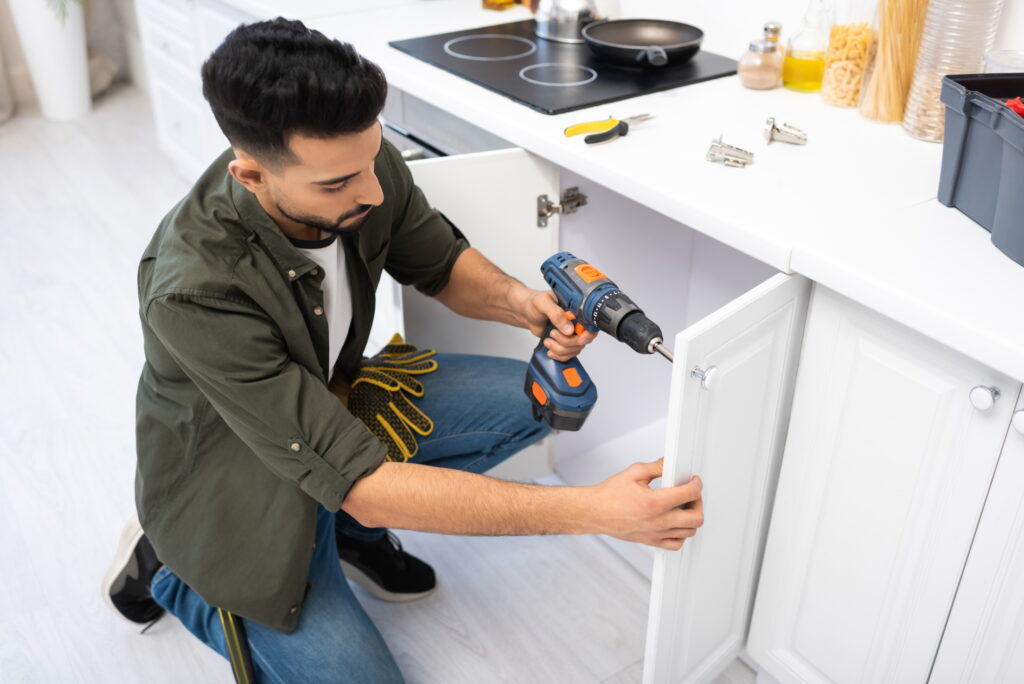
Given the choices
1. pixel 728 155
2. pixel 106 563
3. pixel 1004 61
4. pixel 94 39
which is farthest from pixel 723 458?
pixel 94 39

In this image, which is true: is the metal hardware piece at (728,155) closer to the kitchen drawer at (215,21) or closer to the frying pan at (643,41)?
the frying pan at (643,41)

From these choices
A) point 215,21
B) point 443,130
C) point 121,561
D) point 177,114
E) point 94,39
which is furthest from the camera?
point 94,39

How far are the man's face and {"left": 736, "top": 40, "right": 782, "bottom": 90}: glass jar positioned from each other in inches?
31.5

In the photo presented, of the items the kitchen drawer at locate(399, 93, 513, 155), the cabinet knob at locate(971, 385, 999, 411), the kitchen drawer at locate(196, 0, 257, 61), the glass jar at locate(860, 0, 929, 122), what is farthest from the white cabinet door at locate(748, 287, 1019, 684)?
the kitchen drawer at locate(196, 0, 257, 61)

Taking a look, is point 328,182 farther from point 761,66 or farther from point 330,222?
point 761,66

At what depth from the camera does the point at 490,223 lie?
163 cm

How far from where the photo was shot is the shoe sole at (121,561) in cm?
167

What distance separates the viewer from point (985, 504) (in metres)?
1.09

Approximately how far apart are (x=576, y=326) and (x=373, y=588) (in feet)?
2.41

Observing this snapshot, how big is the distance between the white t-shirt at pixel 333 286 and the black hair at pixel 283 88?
0.65 ft

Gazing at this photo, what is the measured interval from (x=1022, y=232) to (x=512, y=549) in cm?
114

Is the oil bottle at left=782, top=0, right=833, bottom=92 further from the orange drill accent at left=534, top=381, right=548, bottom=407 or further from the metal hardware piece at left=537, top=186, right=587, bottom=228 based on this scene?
the orange drill accent at left=534, top=381, right=548, bottom=407

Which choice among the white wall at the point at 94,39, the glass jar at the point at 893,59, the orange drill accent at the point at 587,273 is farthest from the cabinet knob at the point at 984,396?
the white wall at the point at 94,39

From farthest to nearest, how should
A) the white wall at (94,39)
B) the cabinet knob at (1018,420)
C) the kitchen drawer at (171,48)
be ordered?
the white wall at (94,39)
the kitchen drawer at (171,48)
the cabinet knob at (1018,420)
